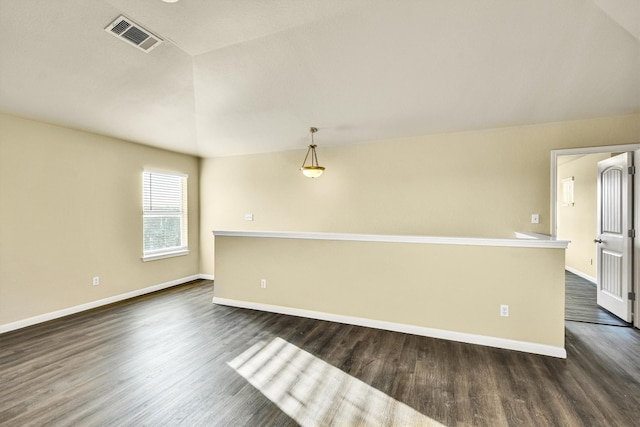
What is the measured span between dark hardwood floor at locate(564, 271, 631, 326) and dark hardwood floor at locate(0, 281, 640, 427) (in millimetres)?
224

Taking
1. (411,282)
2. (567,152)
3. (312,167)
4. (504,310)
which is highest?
(567,152)

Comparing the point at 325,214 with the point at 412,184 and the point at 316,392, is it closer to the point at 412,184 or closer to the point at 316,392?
the point at 412,184

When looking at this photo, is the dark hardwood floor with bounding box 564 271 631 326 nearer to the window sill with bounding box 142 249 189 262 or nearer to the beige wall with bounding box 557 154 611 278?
the beige wall with bounding box 557 154 611 278

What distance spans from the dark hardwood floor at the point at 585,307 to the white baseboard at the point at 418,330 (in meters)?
1.40

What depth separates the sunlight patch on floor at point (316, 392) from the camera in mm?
1913

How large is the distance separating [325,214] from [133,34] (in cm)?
352

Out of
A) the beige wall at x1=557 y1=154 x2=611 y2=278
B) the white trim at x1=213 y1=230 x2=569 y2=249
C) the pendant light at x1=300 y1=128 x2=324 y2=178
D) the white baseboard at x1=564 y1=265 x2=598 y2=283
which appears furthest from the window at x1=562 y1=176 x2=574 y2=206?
the pendant light at x1=300 y1=128 x2=324 y2=178

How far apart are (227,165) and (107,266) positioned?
2654 mm

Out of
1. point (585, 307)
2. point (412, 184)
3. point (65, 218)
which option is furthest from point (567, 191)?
point (65, 218)

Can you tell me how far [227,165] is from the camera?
577 cm

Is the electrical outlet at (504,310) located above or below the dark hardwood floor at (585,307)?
above

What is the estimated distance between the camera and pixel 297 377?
2393 mm

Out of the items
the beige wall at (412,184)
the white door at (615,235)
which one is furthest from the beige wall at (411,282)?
the white door at (615,235)

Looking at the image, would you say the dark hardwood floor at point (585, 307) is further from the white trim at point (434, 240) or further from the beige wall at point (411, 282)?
the white trim at point (434, 240)
